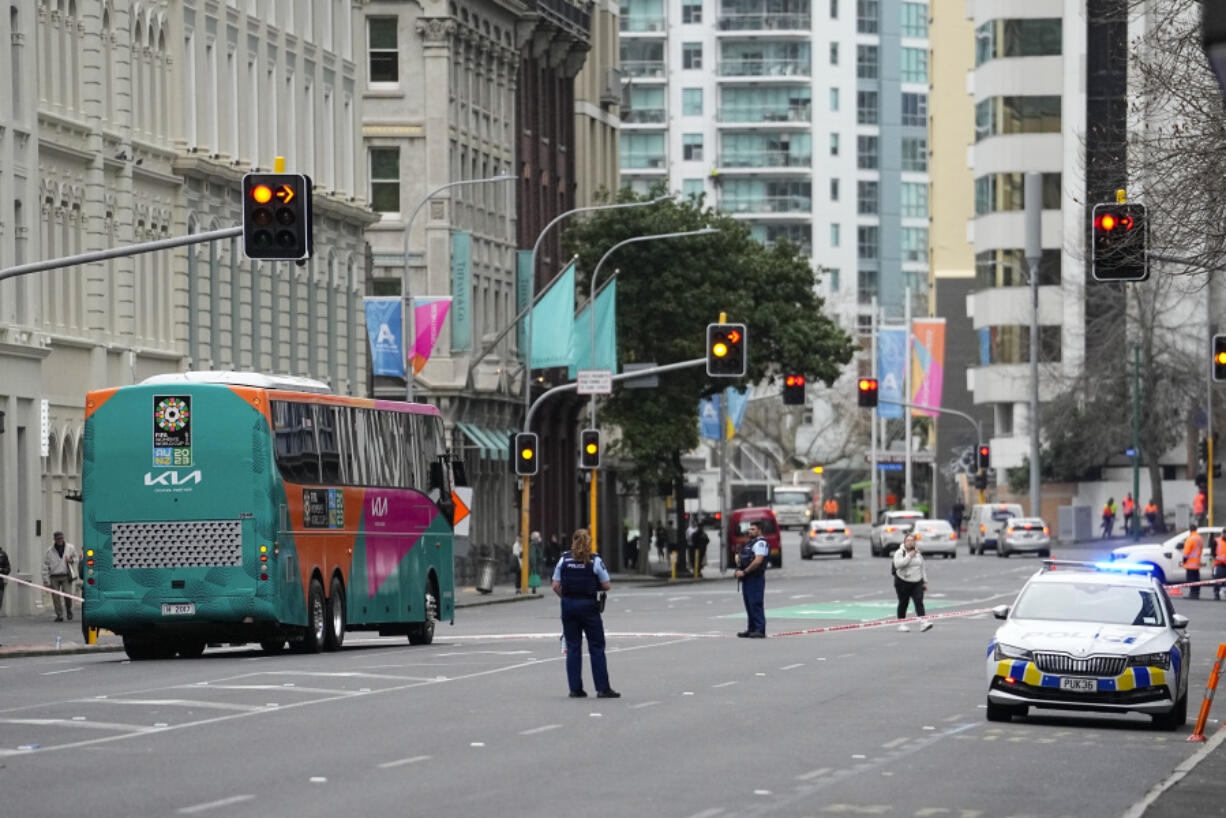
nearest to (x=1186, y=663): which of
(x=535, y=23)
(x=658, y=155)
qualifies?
(x=535, y=23)

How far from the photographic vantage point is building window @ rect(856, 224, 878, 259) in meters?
187

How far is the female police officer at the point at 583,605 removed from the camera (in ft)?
90.1

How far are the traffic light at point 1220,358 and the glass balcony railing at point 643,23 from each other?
451ft

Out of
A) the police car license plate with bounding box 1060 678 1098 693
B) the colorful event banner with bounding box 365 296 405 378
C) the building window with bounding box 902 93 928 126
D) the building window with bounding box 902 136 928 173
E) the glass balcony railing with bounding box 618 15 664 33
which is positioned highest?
the glass balcony railing with bounding box 618 15 664 33

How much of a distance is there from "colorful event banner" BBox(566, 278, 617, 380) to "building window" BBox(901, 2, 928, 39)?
116512mm

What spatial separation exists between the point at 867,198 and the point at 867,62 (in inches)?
354

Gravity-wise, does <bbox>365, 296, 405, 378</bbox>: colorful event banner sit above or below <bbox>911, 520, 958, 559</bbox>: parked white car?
above

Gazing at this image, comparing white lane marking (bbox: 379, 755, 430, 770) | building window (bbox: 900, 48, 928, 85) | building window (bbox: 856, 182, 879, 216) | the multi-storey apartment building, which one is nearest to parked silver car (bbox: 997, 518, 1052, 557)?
the multi-storey apartment building

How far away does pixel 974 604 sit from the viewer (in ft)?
187

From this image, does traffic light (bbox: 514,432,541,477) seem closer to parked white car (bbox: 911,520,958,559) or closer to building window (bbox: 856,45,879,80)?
parked white car (bbox: 911,520,958,559)

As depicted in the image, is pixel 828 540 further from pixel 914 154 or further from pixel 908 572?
pixel 914 154

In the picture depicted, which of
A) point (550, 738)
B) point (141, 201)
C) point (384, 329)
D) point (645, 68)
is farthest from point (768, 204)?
point (550, 738)

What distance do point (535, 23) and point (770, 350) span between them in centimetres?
1348

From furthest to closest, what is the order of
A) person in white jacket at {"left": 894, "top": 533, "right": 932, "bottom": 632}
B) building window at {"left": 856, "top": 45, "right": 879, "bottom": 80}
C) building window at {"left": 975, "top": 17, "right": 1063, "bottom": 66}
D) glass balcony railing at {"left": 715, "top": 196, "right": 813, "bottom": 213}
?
1. building window at {"left": 856, "top": 45, "right": 879, "bottom": 80}
2. glass balcony railing at {"left": 715, "top": 196, "right": 813, "bottom": 213}
3. building window at {"left": 975, "top": 17, "right": 1063, "bottom": 66}
4. person in white jacket at {"left": 894, "top": 533, "right": 932, "bottom": 632}
